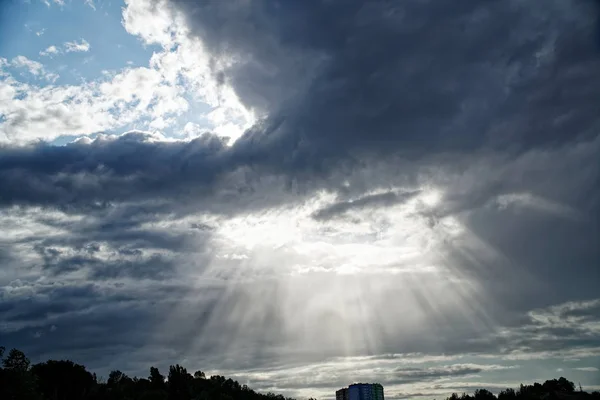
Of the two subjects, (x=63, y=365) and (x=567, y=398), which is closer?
(x=63, y=365)

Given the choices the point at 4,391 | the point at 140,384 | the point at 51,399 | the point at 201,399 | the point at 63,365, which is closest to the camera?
the point at 4,391

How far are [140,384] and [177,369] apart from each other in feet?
66.5

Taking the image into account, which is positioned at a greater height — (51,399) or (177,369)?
(177,369)

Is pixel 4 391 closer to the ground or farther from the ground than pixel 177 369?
closer to the ground

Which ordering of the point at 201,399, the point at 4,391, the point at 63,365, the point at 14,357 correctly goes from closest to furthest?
the point at 4,391 < the point at 14,357 < the point at 63,365 < the point at 201,399

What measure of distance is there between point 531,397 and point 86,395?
500 ft

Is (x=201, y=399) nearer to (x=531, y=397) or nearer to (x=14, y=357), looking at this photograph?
(x=14, y=357)

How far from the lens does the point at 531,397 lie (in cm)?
19312

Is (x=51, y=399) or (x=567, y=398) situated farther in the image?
(x=567, y=398)

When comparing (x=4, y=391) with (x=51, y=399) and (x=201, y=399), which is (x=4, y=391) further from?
(x=201, y=399)

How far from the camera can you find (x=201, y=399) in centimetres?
17362

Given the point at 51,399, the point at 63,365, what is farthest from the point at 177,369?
the point at 51,399

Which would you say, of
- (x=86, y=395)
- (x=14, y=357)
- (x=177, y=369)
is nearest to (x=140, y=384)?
(x=177, y=369)

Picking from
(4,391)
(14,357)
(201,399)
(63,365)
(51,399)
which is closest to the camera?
(4,391)
